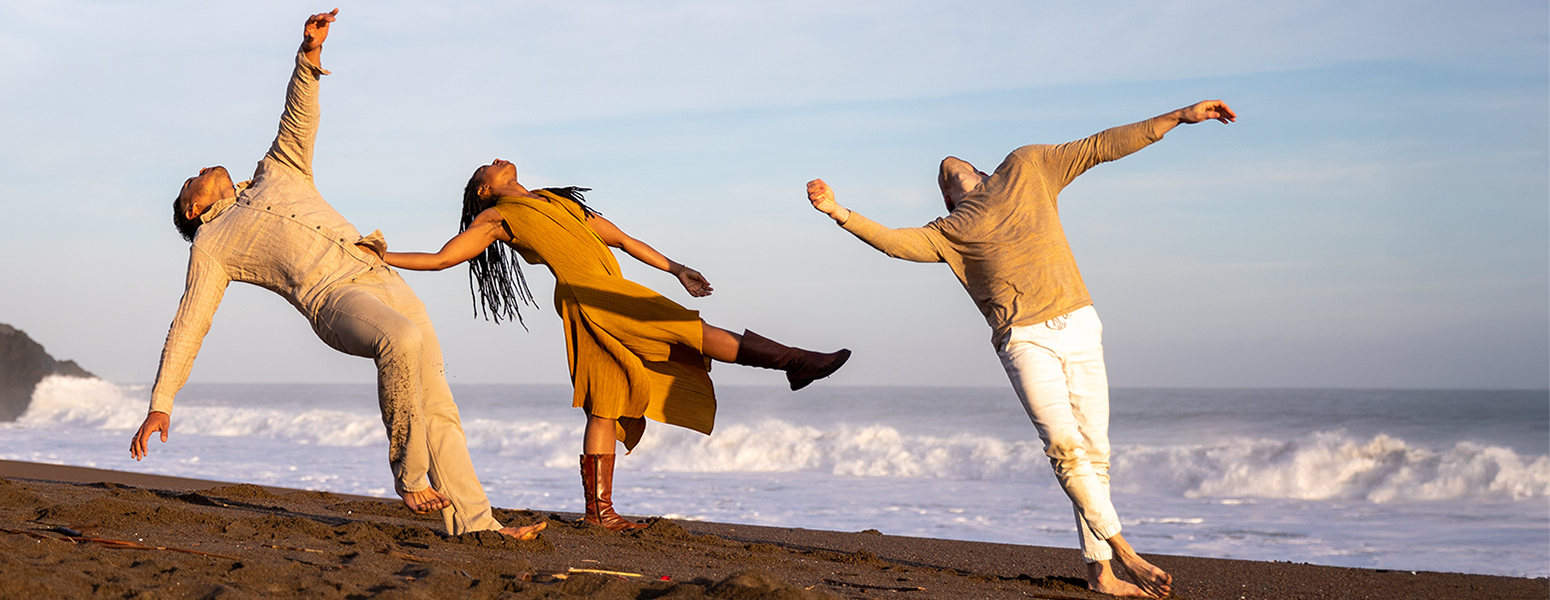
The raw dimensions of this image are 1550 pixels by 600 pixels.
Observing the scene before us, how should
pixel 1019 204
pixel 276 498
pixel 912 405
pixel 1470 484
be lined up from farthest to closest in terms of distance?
pixel 912 405 < pixel 1470 484 < pixel 276 498 < pixel 1019 204

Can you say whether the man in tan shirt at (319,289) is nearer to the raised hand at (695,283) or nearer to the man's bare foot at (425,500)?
the man's bare foot at (425,500)

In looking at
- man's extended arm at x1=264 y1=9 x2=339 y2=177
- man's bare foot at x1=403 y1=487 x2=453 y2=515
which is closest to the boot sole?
man's bare foot at x1=403 y1=487 x2=453 y2=515

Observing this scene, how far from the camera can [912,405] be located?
105 ft

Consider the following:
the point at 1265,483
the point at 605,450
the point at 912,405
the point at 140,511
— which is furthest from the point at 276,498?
the point at 912,405

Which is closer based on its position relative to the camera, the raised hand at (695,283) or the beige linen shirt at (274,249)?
the beige linen shirt at (274,249)

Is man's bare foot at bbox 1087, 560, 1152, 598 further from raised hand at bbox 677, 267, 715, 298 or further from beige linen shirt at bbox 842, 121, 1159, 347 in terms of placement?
raised hand at bbox 677, 267, 715, 298

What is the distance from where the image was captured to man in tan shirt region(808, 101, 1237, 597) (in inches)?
142

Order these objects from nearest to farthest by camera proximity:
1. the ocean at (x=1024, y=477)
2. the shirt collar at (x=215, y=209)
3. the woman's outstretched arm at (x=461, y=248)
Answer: the shirt collar at (x=215, y=209) < the woman's outstretched arm at (x=461, y=248) < the ocean at (x=1024, y=477)

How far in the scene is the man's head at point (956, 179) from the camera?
3898 mm

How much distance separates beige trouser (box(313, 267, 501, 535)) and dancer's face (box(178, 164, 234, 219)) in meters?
0.64

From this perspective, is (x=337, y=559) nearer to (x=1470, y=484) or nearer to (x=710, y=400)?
(x=710, y=400)

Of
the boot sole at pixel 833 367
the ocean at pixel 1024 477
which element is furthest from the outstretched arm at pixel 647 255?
the ocean at pixel 1024 477

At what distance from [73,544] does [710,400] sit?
8.29ft

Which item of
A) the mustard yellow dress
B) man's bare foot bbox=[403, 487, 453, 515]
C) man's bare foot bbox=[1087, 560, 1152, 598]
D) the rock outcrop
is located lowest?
man's bare foot bbox=[1087, 560, 1152, 598]
